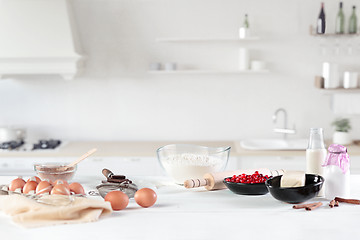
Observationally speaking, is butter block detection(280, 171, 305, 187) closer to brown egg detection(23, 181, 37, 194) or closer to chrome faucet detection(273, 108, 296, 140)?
brown egg detection(23, 181, 37, 194)

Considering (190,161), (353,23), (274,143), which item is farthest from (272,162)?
(190,161)

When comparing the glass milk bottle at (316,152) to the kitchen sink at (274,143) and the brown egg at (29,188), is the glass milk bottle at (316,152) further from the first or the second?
the kitchen sink at (274,143)

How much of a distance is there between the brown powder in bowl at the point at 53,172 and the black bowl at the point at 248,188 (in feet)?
2.47

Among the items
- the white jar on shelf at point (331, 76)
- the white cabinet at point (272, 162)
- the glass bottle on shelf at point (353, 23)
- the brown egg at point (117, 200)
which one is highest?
the glass bottle on shelf at point (353, 23)

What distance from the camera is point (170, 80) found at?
15.8ft

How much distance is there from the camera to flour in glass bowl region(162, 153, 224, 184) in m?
2.50

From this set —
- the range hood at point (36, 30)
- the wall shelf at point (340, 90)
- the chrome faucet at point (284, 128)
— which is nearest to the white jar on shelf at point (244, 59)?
the chrome faucet at point (284, 128)

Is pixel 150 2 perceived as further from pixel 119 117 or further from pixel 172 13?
pixel 119 117

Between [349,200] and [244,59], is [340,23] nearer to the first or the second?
[244,59]

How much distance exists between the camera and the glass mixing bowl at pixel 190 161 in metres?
2.50

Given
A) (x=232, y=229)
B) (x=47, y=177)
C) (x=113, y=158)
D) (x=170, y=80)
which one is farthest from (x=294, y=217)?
(x=170, y=80)

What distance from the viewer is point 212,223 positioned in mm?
1939

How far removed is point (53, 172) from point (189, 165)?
2.10ft

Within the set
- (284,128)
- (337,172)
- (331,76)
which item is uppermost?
(331,76)
